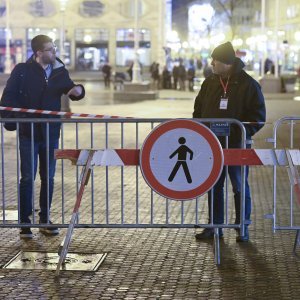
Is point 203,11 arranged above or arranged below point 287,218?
above

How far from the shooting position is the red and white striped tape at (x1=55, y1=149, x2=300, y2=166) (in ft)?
22.7

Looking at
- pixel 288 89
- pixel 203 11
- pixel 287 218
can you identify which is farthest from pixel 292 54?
pixel 287 218

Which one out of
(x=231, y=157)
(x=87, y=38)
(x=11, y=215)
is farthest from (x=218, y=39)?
(x=231, y=157)

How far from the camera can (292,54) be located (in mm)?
64250

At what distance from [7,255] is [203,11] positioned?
75.9 meters

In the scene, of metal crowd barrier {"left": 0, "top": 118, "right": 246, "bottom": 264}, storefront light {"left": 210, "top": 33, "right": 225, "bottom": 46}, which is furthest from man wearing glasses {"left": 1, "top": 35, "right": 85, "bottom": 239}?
storefront light {"left": 210, "top": 33, "right": 225, "bottom": 46}

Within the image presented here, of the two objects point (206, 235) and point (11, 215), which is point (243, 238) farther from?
point (11, 215)

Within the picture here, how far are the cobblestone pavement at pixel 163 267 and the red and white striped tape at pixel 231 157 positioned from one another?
0.87m

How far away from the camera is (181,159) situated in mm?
6848

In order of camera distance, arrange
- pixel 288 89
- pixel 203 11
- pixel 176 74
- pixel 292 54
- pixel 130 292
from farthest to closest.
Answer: pixel 203 11 < pixel 292 54 < pixel 176 74 < pixel 288 89 < pixel 130 292

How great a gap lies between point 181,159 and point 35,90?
1.96 metres

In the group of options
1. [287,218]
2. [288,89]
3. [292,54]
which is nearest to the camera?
[287,218]

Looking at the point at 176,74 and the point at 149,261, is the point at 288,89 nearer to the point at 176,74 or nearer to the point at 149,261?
the point at 176,74

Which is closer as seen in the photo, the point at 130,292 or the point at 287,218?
the point at 130,292
